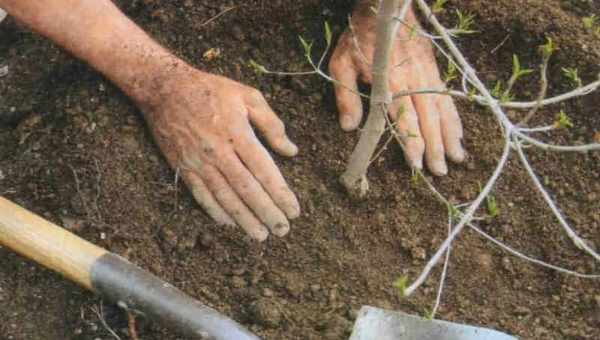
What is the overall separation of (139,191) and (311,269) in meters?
0.47

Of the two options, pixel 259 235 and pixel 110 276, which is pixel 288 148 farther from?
pixel 110 276

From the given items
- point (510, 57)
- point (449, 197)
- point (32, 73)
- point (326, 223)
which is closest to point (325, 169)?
point (326, 223)

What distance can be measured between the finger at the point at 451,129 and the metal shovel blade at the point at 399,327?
53 cm

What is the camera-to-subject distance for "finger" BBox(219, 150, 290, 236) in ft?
7.32

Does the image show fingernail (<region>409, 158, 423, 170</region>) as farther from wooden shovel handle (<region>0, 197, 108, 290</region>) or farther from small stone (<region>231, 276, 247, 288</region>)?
wooden shovel handle (<region>0, 197, 108, 290</region>)

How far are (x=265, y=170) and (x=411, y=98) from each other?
436 millimetres

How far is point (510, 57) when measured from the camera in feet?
8.25

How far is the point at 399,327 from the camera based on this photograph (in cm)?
199

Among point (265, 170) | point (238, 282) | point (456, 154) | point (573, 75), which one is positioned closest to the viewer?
point (573, 75)

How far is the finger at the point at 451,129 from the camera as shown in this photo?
2357 millimetres

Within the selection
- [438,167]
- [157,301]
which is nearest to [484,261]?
[438,167]

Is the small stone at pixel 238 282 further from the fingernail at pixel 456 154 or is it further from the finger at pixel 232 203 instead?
the fingernail at pixel 456 154

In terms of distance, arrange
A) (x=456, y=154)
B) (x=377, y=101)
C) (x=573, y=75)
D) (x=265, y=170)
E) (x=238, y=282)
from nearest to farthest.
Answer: (x=573, y=75) → (x=377, y=101) → (x=238, y=282) → (x=265, y=170) → (x=456, y=154)

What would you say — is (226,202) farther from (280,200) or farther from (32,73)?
(32,73)
